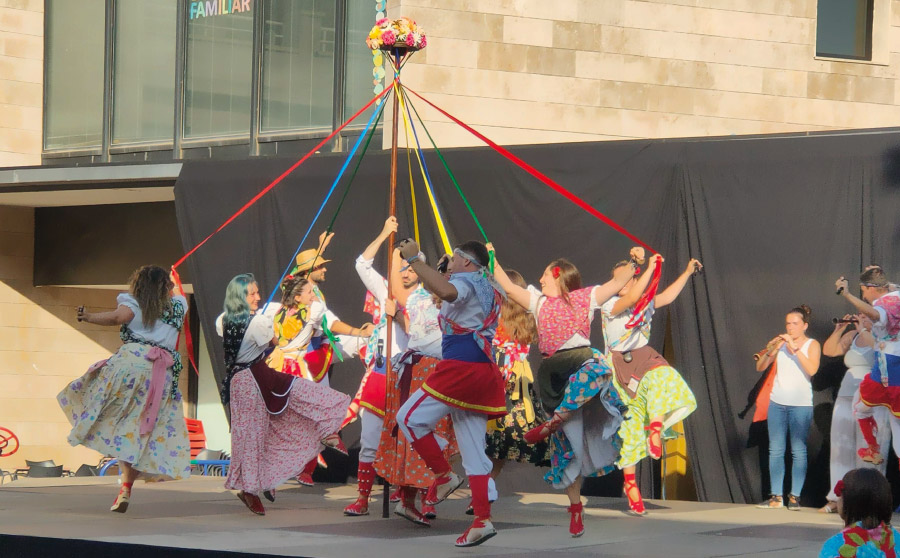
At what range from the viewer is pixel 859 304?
9.14 metres

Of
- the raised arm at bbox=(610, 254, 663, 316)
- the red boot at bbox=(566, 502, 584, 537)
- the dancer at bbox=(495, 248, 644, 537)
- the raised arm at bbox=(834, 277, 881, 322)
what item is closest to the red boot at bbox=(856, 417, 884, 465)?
the raised arm at bbox=(834, 277, 881, 322)

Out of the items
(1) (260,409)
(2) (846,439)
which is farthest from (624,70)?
(1) (260,409)

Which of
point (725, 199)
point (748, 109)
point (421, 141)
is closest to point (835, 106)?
point (748, 109)

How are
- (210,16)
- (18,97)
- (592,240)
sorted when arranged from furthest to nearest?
(18,97), (210,16), (592,240)

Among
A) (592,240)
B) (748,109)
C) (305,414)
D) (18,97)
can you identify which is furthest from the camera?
(18,97)

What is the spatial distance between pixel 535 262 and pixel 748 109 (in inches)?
129

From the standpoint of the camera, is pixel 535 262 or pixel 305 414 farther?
pixel 535 262

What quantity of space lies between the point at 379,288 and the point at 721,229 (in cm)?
300

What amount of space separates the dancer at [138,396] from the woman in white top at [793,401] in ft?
14.7

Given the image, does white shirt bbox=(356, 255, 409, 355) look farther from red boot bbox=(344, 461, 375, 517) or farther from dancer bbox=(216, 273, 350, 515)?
red boot bbox=(344, 461, 375, 517)

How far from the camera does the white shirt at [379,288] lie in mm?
9086

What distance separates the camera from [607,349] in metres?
10.1

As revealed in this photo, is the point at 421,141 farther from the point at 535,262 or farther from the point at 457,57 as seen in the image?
the point at 535,262

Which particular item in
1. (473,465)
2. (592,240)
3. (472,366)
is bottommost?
(473,465)
